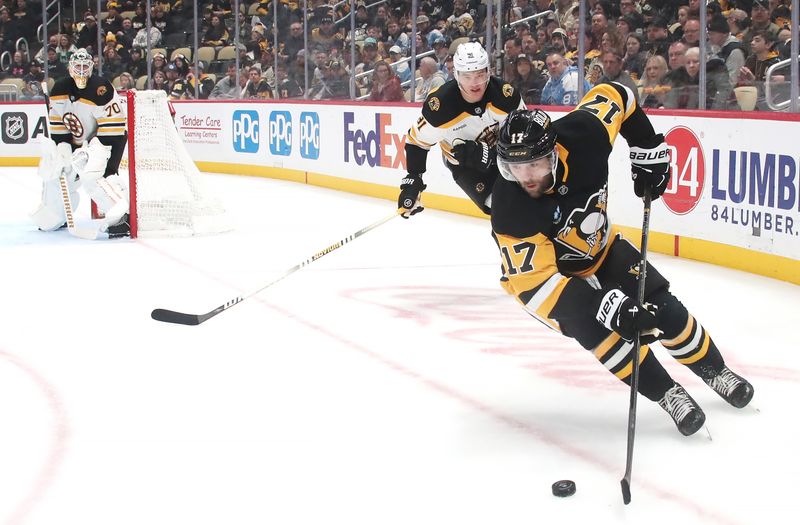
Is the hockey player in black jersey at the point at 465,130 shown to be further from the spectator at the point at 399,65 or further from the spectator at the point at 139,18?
the spectator at the point at 139,18

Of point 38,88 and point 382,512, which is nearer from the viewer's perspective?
point 382,512

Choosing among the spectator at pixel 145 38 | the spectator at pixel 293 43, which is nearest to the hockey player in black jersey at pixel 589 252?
the spectator at pixel 293 43

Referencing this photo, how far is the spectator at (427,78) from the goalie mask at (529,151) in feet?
20.2

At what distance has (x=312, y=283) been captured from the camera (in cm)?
581

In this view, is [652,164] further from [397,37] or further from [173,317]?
[397,37]

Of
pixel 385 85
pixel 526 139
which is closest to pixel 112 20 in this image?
pixel 385 85

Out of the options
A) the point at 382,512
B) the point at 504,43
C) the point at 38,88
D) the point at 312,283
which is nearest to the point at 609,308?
the point at 382,512

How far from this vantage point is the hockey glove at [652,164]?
3393mm

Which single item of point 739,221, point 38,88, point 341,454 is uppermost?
point 38,88

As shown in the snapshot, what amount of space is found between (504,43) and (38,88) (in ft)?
26.0

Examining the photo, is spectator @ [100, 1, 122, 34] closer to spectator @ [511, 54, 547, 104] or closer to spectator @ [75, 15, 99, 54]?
spectator @ [75, 15, 99, 54]

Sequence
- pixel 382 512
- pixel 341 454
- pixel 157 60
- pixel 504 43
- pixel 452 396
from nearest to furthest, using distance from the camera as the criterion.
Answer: pixel 382 512, pixel 341 454, pixel 452 396, pixel 504 43, pixel 157 60

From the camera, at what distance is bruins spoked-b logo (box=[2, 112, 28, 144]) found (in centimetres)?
1377

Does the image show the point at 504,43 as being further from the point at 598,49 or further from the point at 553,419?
the point at 553,419
